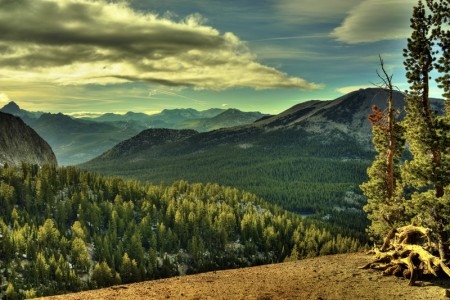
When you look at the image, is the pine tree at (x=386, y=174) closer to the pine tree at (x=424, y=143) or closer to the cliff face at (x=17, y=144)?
the pine tree at (x=424, y=143)

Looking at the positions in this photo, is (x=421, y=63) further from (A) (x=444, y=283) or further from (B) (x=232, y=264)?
(B) (x=232, y=264)

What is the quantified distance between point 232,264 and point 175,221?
2867 cm

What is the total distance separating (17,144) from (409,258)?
14478cm

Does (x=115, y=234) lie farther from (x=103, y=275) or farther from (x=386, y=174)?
(x=386, y=174)

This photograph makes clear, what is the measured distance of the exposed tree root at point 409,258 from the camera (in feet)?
81.7

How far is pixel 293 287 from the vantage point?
83.7 ft

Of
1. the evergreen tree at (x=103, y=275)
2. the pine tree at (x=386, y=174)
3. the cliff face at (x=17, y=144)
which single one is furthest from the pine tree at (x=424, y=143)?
the cliff face at (x=17, y=144)

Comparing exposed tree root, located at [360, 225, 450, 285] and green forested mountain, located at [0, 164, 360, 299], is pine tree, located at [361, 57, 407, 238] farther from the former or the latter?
green forested mountain, located at [0, 164, 360, 299]

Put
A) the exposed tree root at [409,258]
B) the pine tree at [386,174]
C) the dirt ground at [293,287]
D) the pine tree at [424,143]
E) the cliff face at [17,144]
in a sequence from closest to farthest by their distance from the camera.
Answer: the dirt ground at [293,287]
the exposed tree root at [409,258]
the pine tree at [424,143]
the pine tree at [386,174]
the cliff face at [17,144]

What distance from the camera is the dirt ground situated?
23.0 metres

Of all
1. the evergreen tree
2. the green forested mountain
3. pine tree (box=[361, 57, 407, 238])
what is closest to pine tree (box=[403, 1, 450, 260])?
pine tree (box=[361, 57, 407, 238])

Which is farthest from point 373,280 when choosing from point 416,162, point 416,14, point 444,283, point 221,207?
point 221,207

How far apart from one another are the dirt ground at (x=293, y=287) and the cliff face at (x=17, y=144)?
123555 mm

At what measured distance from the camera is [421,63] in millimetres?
36031
